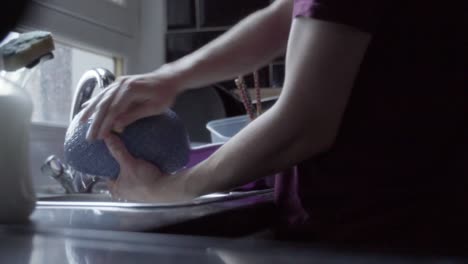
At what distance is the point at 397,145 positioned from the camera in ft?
1.89

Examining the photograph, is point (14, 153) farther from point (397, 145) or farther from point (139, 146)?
point (397, 145)

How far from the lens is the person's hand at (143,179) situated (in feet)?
2.04

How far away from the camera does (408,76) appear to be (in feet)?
1.88

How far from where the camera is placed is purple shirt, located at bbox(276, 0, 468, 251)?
0.57 metres

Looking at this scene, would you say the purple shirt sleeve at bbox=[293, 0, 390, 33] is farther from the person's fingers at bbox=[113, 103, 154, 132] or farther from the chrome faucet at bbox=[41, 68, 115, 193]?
the chrome faucet at bbox=[41, 68, 115, 193]

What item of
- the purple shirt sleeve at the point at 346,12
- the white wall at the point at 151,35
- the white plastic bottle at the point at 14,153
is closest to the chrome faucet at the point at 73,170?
the white plastic bottle at the point at 14,153

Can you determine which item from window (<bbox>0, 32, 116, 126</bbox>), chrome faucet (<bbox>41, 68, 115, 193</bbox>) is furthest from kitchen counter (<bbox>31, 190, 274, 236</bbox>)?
window (<bbox>0, 32, 116, 126</bbox>)

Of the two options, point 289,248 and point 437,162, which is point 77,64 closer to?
point 437,162

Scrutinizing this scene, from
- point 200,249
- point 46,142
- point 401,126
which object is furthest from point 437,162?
point 46,142

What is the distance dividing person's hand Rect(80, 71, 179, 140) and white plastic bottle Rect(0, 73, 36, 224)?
95 mm

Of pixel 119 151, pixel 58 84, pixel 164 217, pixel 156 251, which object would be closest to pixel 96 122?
pixel 119 151

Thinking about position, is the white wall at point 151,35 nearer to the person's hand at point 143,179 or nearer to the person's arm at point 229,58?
the person's arm at point 229,58

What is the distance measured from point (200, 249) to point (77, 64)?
1.19 metres

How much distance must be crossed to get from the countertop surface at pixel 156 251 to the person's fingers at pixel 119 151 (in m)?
0.16
